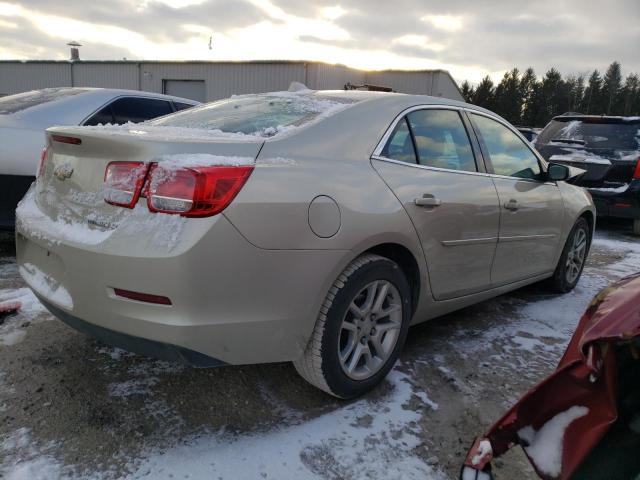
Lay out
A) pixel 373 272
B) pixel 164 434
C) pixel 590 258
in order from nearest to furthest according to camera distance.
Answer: pixel 164 434 → pixel 373 272 → pixel 590 258

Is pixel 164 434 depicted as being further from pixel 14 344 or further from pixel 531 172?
pixel 531 172

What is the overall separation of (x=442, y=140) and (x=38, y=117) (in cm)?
323

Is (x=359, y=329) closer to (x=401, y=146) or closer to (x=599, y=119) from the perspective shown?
(x=401, y=146)

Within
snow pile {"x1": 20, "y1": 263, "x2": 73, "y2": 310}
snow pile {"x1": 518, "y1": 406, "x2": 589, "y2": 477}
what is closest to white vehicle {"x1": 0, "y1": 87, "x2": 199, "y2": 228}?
snow pile {"x1": 20, "y1": 263, "x2": 73, "y2": 310}

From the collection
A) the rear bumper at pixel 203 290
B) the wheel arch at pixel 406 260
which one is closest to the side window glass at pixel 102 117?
the rear bumper at pixel 203 290

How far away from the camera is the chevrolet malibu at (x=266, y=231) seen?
1.95m

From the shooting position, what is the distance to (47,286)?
230 centimetres

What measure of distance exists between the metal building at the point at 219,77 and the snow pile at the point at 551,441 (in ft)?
72.3

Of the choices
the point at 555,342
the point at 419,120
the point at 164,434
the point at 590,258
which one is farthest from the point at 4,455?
the point at 590,258

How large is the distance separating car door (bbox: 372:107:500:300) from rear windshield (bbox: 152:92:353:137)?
399mm

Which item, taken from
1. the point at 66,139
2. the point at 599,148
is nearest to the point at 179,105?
the point at 66,139

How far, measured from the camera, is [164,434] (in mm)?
2217

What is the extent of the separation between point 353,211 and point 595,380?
1160mm

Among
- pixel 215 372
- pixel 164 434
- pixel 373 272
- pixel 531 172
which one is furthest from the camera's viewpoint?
pixel 531 172
